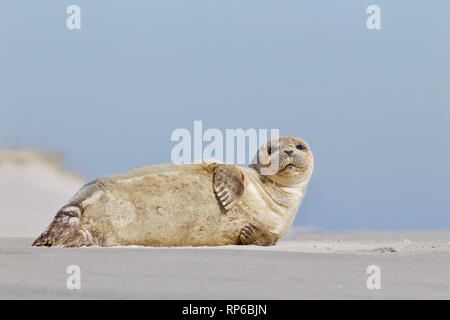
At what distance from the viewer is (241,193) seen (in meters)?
10.3

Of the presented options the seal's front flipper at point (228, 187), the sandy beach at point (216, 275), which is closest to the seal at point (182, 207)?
the seal's front flipper at point (228, 187)

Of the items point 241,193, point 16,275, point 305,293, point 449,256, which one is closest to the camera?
point 305,293

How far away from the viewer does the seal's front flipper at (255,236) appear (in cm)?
1028

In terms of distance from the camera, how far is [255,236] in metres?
10.3

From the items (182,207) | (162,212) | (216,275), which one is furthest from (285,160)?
(216,275)

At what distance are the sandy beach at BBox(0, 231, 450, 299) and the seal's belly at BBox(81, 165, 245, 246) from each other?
65.5 inches

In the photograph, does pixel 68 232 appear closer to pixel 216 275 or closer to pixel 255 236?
pixel 255 236

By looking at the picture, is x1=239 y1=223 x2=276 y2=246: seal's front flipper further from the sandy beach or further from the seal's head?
the sandy beach

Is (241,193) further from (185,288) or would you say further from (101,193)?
(185,288)
